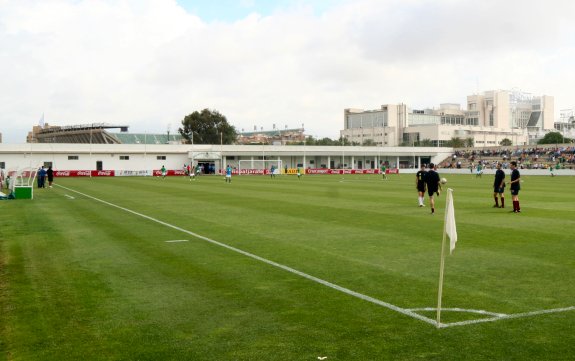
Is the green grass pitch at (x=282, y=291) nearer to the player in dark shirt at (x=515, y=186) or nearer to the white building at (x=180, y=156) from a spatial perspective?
the player in dark shirt at (x=515, y=186)

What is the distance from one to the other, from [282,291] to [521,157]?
103119 millimetres

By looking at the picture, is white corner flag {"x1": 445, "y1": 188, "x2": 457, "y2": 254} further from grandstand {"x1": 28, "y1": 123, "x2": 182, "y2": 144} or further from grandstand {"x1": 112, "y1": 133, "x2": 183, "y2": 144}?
grandstand {"x1": 112, "y1": 133, "x2": 183, "y2": 144}

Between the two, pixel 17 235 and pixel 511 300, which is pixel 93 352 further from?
pixel 17 235

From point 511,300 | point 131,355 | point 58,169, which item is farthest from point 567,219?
point 58,169

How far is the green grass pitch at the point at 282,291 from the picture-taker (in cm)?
653

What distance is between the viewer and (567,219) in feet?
64.3

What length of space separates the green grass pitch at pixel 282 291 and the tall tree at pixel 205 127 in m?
Result: 114

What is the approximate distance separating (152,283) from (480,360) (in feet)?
19.5

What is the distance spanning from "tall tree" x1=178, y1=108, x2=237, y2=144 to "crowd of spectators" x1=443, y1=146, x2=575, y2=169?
52467mm

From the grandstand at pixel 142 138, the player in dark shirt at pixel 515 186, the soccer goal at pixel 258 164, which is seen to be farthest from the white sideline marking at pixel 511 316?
the grandstand at pixel 142 138

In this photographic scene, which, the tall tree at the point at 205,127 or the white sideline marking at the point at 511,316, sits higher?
the tall tree at the point at 205,127

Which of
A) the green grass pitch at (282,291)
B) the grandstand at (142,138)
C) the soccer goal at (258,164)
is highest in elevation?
the grandstand at (142,138)

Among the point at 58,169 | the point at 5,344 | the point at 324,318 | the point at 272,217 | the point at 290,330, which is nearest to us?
the point at 5,344

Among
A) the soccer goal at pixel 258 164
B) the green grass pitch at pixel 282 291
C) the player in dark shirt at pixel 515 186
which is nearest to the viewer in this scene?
the green grass pitch at pixel 282 291
